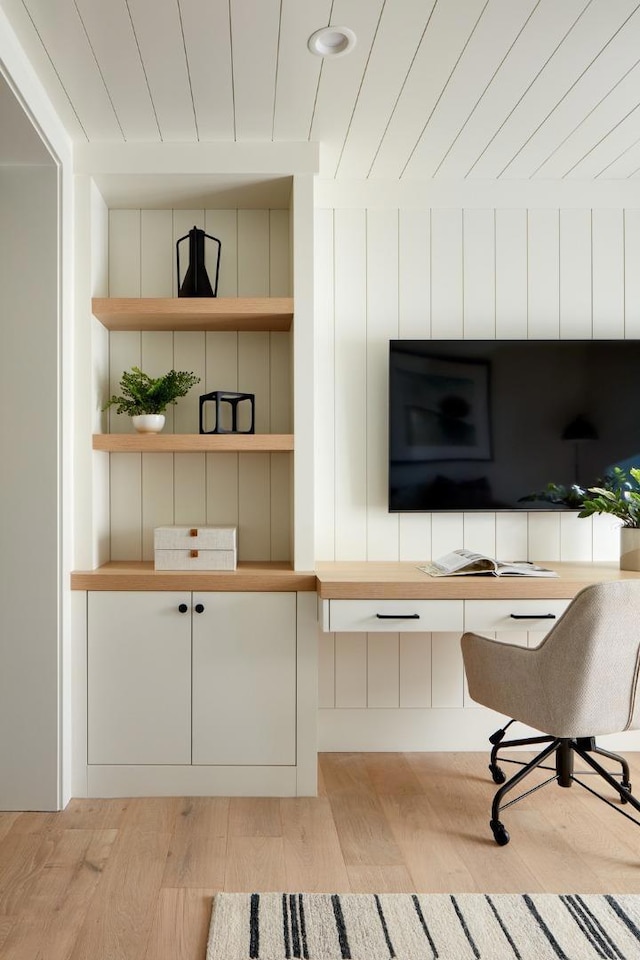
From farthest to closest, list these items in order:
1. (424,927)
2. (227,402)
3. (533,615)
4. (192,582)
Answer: (227,402)
(192,582)
(533,615)
(424,927)

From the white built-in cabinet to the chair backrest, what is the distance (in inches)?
37.8

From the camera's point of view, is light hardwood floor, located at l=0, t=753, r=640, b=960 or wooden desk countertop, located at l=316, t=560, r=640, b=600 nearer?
light hardwood floor, located at l=0, t=753, r=640, b=960

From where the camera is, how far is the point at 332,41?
202cm

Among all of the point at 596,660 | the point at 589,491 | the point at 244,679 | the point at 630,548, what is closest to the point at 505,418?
the point at 589,491

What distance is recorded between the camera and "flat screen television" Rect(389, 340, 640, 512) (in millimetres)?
2984

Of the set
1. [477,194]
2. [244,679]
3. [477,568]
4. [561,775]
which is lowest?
[561,775]

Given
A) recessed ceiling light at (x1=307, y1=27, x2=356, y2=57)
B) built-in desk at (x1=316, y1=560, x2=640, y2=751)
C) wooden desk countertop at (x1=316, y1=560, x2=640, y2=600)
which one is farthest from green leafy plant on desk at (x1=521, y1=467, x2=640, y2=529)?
recessed ceiling light at (x1=307, y1=27, x2=356, y2=57)

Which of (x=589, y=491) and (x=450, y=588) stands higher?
(x=589, y=491)

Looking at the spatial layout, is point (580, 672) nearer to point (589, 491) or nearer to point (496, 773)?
point (496, 773)

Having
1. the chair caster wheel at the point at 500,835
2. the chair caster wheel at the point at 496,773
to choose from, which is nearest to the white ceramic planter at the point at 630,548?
the chair caster wheel at the point at 496,773

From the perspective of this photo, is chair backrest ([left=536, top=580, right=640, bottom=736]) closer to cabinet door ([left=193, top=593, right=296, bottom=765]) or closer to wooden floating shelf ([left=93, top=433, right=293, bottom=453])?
cabinet door ([left=193, top=593, right=296, bottom=765])

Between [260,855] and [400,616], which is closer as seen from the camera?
[260,855]

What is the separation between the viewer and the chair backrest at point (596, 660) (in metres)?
2.10

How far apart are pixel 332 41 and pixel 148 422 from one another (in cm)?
146
